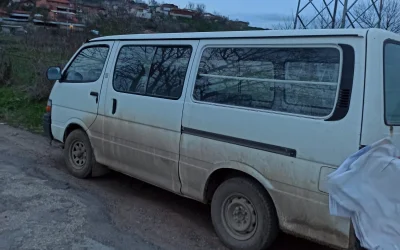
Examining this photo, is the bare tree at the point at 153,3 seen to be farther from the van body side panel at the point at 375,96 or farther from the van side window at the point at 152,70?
the van body side panel at the point at 375,96

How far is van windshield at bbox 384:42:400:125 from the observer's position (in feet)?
10.7

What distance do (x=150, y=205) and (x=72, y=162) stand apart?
5.30 ft

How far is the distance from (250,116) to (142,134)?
1496 mm

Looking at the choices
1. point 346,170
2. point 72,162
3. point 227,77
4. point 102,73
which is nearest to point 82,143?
A: point 72,162

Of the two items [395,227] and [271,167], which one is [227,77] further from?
[395,227]

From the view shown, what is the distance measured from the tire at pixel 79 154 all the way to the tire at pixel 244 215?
230cm

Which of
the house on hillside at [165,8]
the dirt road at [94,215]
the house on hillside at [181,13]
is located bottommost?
the dirt road at [94,215]

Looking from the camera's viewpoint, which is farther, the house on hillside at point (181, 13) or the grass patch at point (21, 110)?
the house on hillside at point (181, 13)

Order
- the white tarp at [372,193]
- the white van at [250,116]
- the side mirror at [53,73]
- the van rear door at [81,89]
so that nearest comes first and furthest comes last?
the white tarp at [372,193] < the white van at [250,116] < the van rear door at [81,89] < the side mirror at [53,73]

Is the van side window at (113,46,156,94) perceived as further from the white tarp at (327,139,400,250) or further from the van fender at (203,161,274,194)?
the white tarp at (327,139,400,250)

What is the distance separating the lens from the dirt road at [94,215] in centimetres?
407

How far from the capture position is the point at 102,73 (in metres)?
5.50

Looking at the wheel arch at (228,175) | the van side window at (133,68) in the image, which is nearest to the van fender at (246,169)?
the wheel arch at (228,175)

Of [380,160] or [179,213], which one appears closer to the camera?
[380,160]
